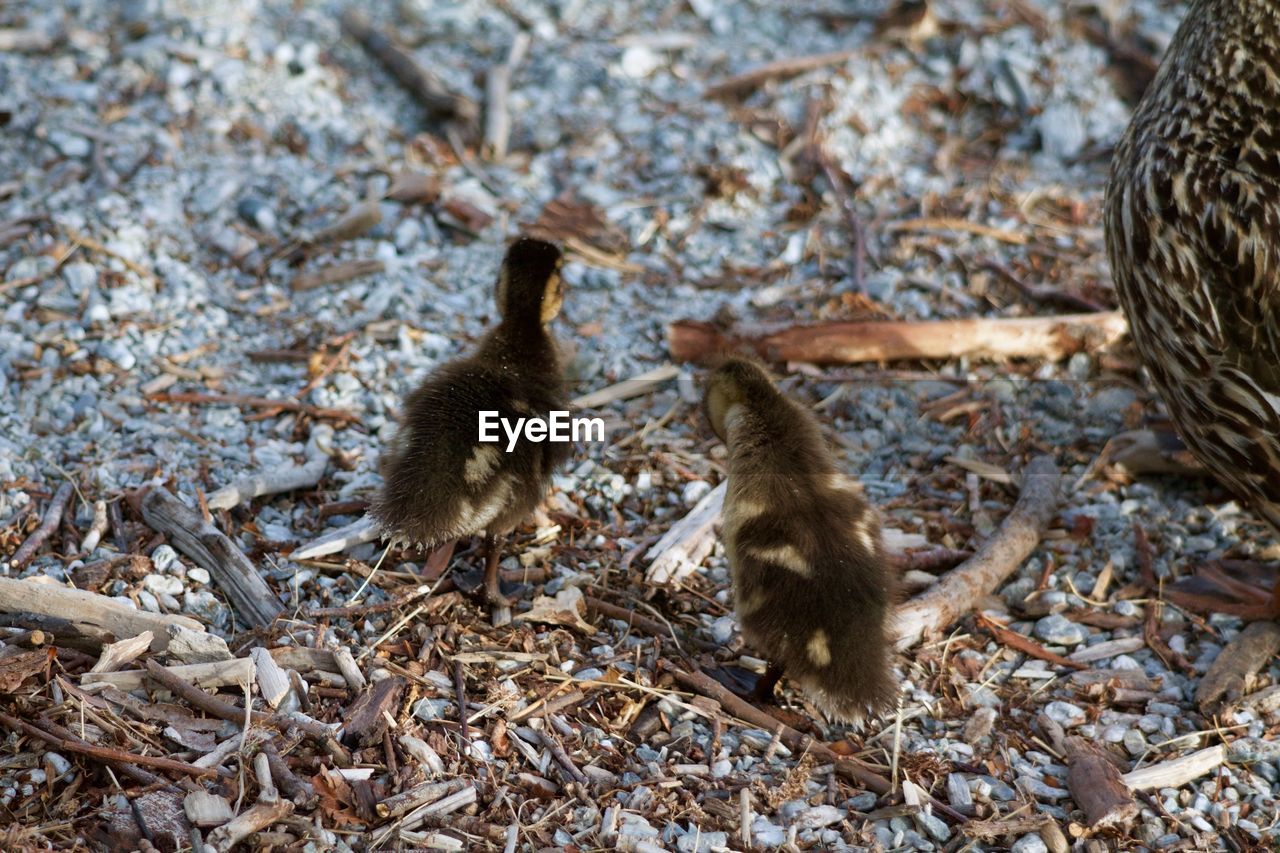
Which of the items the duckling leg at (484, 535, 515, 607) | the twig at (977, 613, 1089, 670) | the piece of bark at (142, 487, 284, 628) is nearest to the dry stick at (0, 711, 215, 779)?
the piece of bark at (142, 487, 284, 628)

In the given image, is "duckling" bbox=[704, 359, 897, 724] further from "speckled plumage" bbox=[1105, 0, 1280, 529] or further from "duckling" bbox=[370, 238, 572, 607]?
"speckled plumage" bbox=[1105, 0, 1280, 529]

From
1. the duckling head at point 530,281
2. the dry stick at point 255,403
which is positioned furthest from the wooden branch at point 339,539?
the duckling head at point 530,281

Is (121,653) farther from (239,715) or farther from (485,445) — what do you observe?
(485,445)

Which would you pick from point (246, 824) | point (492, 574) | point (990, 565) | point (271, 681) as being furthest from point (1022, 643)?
point (246, 824)

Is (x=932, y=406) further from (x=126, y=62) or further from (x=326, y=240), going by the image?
(x=126, y=62)

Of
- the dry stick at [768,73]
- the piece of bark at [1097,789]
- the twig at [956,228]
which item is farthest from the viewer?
the dry stick at [768,73]

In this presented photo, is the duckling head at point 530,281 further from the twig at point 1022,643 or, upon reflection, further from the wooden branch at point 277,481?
the twig at point 1022,643
